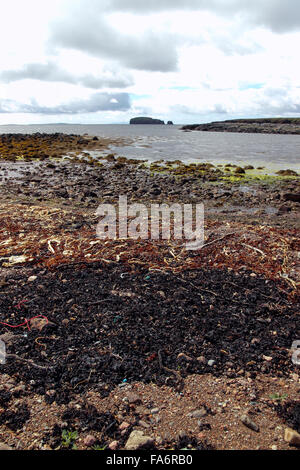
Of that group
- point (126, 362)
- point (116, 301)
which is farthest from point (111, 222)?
point (126, 362)

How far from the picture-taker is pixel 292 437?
2.40 metres

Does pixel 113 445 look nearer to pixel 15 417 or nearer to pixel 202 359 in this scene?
pixel 15 417

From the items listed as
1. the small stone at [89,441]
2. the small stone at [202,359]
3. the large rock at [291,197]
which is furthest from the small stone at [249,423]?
the large rock at [291,197]

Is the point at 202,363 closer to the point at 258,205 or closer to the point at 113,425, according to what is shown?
the point at 113,425

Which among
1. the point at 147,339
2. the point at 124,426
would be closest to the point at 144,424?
the point at 124,426

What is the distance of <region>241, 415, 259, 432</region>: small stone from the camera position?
2542mm

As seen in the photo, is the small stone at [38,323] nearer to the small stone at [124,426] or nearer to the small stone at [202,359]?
the small stone at [124,426]

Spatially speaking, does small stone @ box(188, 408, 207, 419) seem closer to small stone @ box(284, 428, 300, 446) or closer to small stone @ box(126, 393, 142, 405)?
small stone @ box(126, 393, 142, 405)

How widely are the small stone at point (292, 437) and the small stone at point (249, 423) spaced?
0.22m

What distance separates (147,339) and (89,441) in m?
1.24

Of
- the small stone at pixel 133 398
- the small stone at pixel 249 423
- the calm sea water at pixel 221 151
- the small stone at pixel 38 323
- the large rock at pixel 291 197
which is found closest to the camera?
the small stone at pixel 249 423

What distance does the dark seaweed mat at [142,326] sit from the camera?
3.13 metres

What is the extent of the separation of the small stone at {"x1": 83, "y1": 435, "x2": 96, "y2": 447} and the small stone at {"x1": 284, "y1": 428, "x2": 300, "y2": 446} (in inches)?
57.3
